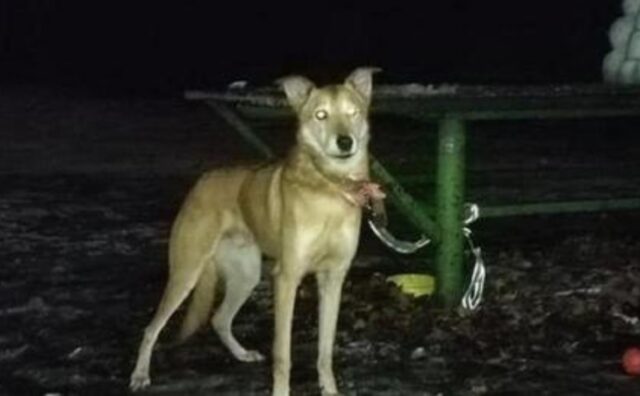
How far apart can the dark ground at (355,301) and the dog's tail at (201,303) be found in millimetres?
140

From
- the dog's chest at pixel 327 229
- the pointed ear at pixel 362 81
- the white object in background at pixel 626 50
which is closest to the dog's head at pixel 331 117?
the pointed ear at pixel 362 81

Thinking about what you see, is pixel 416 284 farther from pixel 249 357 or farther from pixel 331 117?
pixel 331 117

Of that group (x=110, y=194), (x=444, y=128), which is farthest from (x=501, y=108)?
(x=110, y=194)

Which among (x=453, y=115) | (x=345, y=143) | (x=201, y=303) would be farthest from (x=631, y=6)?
(x=345, y=143)

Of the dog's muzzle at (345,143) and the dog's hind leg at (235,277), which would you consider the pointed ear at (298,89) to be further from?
the dog's hind leg at (235,277)

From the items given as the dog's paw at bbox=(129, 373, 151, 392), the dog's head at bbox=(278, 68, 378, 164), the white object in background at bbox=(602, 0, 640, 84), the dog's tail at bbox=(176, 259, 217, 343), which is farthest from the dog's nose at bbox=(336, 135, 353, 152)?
the white object in background at bbox=(602, 0, 640, 84)

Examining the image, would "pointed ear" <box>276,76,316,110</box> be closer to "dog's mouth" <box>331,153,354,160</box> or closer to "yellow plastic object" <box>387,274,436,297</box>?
"dog's mouth" <box>331,153,354,160</box>

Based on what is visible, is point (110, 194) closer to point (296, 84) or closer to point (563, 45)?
point (296, 84)

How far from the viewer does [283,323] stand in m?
6.28

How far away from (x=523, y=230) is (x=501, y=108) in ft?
11.7

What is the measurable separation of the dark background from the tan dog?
54.1 ft

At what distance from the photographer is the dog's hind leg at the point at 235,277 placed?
672 centimetres

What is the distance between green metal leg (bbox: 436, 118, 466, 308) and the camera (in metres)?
8.02

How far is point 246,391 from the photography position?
660 cm
